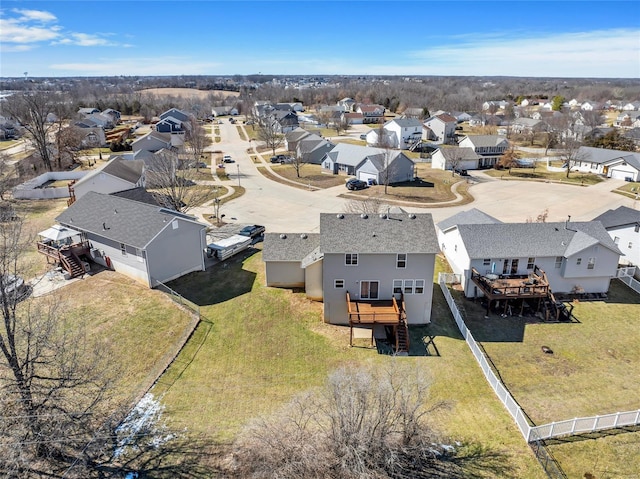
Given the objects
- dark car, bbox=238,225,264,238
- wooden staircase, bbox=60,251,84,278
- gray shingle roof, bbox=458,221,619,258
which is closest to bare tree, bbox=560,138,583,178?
gray shingle roof, bbox=458,221,619,258

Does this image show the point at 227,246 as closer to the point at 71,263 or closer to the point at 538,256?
the point at 71,263

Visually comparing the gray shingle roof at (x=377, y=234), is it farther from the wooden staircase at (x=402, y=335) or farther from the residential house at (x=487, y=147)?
the residential house at (x=487, y=147)

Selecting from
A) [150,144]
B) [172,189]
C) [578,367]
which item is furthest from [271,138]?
[578,367]

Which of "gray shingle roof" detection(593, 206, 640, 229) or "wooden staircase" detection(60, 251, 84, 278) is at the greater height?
"gray shingle roof" detection(593, 206, 640, 229)

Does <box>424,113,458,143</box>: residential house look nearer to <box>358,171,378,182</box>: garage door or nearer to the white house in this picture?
<box>358,171,378,182</box>: garage door

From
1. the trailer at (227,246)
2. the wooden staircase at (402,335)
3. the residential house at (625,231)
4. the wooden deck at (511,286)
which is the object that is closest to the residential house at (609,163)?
the residential house at (625,231)
